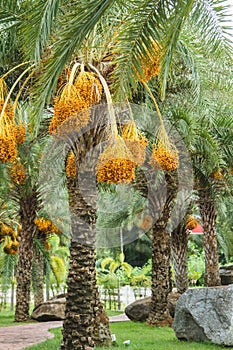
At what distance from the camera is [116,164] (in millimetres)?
6066

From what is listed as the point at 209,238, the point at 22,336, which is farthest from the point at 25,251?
the point at 209,238

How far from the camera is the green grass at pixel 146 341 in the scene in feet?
31.9

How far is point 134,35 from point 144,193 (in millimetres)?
9152

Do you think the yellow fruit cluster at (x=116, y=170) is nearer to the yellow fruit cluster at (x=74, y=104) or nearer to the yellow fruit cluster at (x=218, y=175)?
the yellow fruit cluster at (x=74, y=104)

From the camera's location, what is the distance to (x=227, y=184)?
51.2 feet

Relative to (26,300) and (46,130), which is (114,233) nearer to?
(26,300)

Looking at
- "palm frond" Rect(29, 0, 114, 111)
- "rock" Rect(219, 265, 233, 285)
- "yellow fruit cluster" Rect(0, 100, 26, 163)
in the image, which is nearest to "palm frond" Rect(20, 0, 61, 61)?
"palm frond" Rect(29, 0, 114, 111)

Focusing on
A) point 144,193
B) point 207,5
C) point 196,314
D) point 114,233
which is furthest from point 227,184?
point 114,233

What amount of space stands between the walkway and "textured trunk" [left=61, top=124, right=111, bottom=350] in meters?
2.40

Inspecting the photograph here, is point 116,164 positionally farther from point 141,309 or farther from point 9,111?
point 141,309

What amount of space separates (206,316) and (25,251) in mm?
7918

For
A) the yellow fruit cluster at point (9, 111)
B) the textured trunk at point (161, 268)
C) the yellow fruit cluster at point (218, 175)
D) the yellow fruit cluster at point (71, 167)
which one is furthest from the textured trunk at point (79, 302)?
the textured trunk at point (161, 268)

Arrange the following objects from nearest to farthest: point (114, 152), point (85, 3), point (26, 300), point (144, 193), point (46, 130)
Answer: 1. point (85, 3)
2. point (114, 152)
3. point (46, 130)
4. point (144, 193)
5. point (26, 300)

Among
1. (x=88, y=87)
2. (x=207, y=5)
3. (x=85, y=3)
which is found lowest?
(x=88, y=87)
